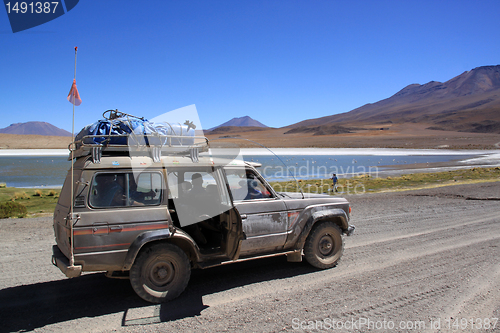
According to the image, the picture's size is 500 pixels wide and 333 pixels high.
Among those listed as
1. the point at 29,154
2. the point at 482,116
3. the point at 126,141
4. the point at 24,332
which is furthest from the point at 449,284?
the point at 482,116

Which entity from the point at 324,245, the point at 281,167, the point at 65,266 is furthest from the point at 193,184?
the point at 281,167

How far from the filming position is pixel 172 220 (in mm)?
5301

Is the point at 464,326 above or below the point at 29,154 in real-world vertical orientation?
below

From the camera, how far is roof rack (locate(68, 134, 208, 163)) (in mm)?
4562

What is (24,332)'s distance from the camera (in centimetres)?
406

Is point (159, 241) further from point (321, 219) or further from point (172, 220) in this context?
point (321, 219)

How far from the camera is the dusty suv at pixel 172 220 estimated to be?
439 cm

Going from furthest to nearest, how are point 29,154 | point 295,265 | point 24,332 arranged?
point 29,154, point 295,265, point 24,332

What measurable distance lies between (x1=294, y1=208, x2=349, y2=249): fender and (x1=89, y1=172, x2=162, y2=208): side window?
2.56 m

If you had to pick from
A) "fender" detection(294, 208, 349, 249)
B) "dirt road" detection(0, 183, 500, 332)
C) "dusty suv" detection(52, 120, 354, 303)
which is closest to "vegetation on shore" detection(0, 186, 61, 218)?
"dirt road" detection(0, 183, 500, 332)

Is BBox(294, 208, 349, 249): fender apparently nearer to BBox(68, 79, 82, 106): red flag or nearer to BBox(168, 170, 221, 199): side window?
BBox(168, 170, 221, 199): side window

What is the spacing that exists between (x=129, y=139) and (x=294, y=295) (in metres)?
3.33

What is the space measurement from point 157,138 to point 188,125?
653mm

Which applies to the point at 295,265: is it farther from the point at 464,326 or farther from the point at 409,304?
the point at 464,326
